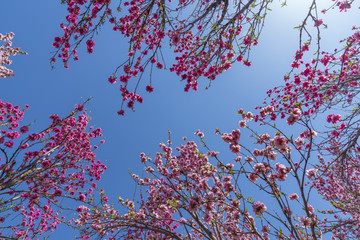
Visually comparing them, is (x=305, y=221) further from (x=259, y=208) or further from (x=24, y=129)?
(x=24, y=129)

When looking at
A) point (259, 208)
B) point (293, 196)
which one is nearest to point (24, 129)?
point (259, 208)

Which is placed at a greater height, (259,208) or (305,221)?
(259,208)

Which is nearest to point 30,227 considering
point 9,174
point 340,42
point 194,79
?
point 9,174

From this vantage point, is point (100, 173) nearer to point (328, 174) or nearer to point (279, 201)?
point (279, 201)

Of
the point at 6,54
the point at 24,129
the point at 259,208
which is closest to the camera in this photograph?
the point at 259,208

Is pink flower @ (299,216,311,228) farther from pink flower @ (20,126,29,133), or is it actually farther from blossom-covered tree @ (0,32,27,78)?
blossom-covered tree @ (0,32,27,78)

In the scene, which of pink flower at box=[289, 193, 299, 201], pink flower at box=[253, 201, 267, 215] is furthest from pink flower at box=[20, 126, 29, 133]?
pink flower at box=[289, 193, 299, 201]

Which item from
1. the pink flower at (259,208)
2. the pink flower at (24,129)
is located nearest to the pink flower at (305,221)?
the pink flower at (259,208)

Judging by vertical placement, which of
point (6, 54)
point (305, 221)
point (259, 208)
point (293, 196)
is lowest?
point (305, 221)

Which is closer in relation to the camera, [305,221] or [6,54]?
[305,221]

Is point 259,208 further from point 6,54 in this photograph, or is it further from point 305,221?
point 6,54

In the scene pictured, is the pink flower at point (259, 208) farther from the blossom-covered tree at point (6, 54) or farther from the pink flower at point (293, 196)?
the blossom-covered tree at point (6, 54)

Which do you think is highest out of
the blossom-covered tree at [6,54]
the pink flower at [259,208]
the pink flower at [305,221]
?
the blossom-covered tree at [6,54]

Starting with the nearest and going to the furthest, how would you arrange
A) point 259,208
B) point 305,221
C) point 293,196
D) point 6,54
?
point 305,221 → point 259,208 → point 293,196 → point 6,54
